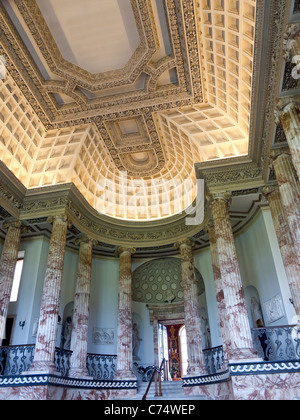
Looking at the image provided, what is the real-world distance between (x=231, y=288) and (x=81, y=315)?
6.57 meters

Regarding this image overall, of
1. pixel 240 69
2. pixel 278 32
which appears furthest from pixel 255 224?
pixel 278 32

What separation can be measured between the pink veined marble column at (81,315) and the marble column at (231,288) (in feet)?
19.3

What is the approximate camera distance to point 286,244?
11.4 m

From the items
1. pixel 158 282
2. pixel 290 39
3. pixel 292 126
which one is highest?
pixel 290 39

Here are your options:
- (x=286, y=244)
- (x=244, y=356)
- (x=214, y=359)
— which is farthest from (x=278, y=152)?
(x=214, y=359)

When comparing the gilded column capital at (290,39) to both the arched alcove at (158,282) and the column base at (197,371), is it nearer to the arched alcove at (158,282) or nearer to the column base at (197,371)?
the column base at (197,371)

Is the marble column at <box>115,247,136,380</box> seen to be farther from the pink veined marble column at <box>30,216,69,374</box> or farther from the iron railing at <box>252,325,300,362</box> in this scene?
the iron railing at <box>252,325,300,362</box>

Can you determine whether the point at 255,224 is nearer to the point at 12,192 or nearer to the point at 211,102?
the point at 211,102

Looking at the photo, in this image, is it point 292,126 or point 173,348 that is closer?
point 292,126

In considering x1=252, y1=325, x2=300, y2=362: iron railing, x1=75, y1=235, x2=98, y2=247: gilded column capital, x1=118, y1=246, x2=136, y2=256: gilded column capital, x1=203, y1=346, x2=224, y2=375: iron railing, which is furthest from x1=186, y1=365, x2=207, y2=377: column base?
x1=75, y1=235, x2=98, y2=247: gilded column capital

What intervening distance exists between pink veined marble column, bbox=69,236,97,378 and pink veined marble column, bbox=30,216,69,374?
1962 mm

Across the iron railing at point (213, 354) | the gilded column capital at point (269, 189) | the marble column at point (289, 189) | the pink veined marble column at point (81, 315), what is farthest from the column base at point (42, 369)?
the gilded column capital at point (269, 189)

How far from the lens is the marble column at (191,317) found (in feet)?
45.1

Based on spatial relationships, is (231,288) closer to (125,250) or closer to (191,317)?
(191,317)
